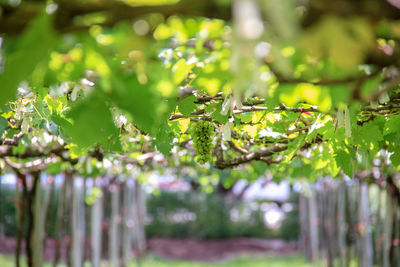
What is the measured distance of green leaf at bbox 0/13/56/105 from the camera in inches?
27.2

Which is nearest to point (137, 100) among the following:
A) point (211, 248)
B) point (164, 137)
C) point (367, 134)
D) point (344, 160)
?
point (164, 137)

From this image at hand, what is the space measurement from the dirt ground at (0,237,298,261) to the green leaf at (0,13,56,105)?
37.7 ft

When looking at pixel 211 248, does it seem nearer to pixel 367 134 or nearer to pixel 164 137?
pixel 164 137

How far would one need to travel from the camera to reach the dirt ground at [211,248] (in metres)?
12.0

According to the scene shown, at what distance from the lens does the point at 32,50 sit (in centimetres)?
69

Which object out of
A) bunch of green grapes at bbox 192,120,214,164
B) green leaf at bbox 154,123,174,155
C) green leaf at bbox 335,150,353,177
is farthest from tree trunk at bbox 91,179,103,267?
green leaf at bbox 335,150,353,177

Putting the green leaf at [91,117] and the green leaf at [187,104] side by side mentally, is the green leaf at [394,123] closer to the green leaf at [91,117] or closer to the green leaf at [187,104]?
the green leaf at [187,104]

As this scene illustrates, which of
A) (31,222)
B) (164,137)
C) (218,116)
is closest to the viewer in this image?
(218,116)

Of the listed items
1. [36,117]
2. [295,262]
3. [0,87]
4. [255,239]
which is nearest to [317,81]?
[0,87]

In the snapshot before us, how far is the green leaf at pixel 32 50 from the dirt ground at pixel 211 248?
11497 millimetres

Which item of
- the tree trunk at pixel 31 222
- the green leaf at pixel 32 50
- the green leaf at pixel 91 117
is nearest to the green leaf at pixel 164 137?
the green leaf at pixel 91 117

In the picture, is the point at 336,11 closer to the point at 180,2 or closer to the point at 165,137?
the point at 180,2

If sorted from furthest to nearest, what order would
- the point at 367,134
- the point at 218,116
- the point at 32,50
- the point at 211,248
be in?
the point at 211,248 → the point at 367,134 → the point at 218,116 → the point at 32,50

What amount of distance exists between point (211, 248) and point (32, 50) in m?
12.4
